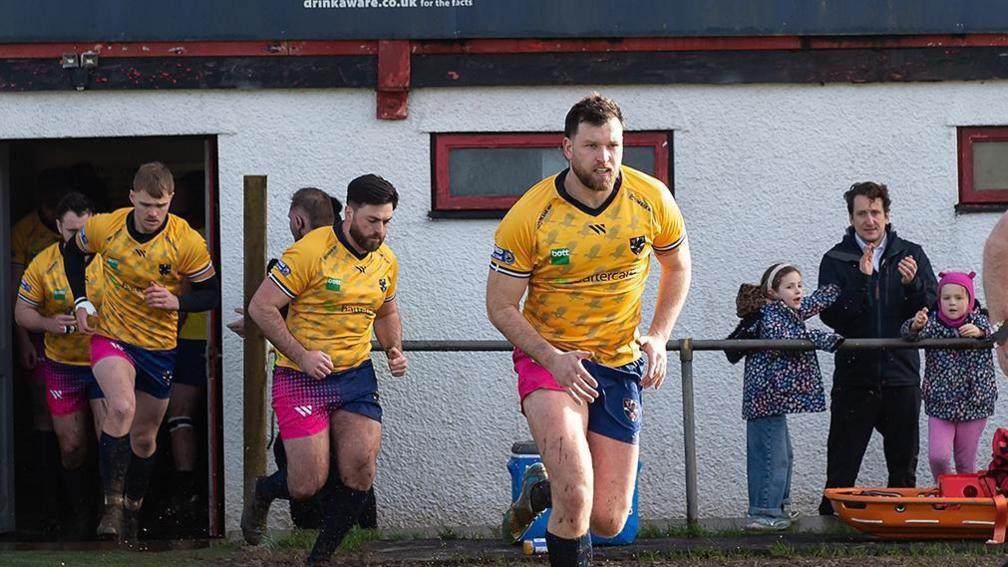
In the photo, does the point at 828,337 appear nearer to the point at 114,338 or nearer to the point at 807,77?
the point at 807,77

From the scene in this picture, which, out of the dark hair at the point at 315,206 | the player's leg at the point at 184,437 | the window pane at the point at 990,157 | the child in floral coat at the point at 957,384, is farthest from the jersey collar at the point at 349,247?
the window pane at the point at 990,157

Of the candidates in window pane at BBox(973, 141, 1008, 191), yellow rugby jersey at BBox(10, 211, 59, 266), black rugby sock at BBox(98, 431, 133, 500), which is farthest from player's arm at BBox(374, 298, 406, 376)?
window pane at BBox(973, 141, 1008, 191)

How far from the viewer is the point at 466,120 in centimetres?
1020

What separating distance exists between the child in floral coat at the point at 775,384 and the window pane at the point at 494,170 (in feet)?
4.11

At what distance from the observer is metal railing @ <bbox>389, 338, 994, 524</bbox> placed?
9180mm

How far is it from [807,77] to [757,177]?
657mm

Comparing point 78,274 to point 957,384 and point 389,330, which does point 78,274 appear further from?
point 957,384

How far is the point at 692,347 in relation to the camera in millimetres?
9367

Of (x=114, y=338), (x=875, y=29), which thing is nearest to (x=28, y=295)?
(x=114, y=338)

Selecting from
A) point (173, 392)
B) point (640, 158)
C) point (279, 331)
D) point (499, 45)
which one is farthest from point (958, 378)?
point (173, 392)

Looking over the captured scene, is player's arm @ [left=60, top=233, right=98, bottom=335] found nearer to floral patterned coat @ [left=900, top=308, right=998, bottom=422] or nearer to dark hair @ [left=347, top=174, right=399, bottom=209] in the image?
dark hair @ [left=347, top=174, right=399, bottom=209]

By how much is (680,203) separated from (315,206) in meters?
2.37

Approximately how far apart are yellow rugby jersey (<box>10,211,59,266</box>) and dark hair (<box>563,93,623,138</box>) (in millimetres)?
5396

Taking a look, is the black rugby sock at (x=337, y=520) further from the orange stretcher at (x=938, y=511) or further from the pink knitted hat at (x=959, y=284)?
the pink knitted hat at (x=959, y=284)
